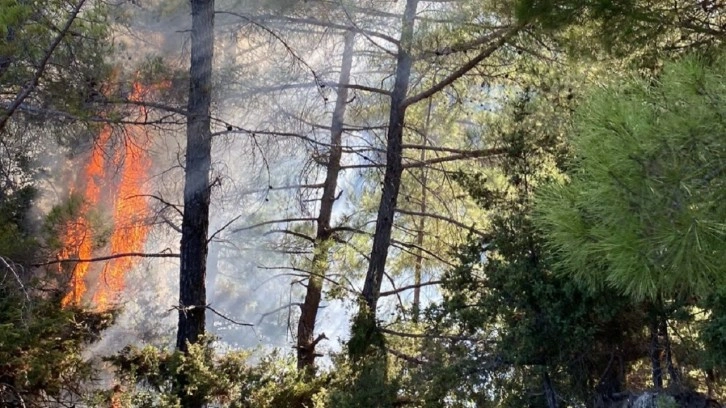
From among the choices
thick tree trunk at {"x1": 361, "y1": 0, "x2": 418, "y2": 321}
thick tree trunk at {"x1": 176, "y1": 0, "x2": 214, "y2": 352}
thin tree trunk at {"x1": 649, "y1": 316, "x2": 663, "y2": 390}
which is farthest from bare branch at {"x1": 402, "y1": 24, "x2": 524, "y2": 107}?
thin tree trunk at {"x1": 649, "y1": 316, "x2": 663, "y2": 390}

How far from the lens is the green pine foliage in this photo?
299 centimetres

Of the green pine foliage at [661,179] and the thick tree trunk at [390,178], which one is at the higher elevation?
the thick tree trunk at [390,178]

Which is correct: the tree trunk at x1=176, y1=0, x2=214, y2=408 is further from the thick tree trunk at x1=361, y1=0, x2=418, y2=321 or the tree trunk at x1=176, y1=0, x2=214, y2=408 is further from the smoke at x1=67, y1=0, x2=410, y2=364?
the thick tree trunk at x1=361, y1=0, x2=418, y2=321

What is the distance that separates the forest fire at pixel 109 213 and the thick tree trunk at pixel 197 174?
2.89ft

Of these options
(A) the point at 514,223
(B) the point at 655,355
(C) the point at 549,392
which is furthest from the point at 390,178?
(B) the point at 655,355

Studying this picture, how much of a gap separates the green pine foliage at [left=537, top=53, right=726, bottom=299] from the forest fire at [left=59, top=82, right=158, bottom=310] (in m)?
4.65

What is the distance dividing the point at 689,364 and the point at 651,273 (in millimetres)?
1436

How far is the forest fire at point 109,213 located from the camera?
7.09 metres

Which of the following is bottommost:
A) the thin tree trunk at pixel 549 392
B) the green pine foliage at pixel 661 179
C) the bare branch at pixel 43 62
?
the thin tree trunk at pixel 549 392

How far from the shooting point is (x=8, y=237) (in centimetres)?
632

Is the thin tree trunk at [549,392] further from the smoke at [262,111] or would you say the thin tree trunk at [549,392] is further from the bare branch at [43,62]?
the bare branch at [43,62]

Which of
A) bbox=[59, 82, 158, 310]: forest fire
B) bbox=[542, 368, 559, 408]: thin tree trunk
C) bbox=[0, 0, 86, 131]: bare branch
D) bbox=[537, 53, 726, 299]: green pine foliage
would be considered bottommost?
bbox=[542, 368, 559, 408]: thin tree trunk

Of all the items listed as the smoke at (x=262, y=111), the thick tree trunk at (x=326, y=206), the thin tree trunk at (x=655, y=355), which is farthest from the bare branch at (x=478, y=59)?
the thin tree trunk at (x=655, y=355)

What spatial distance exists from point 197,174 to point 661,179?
4033mm
